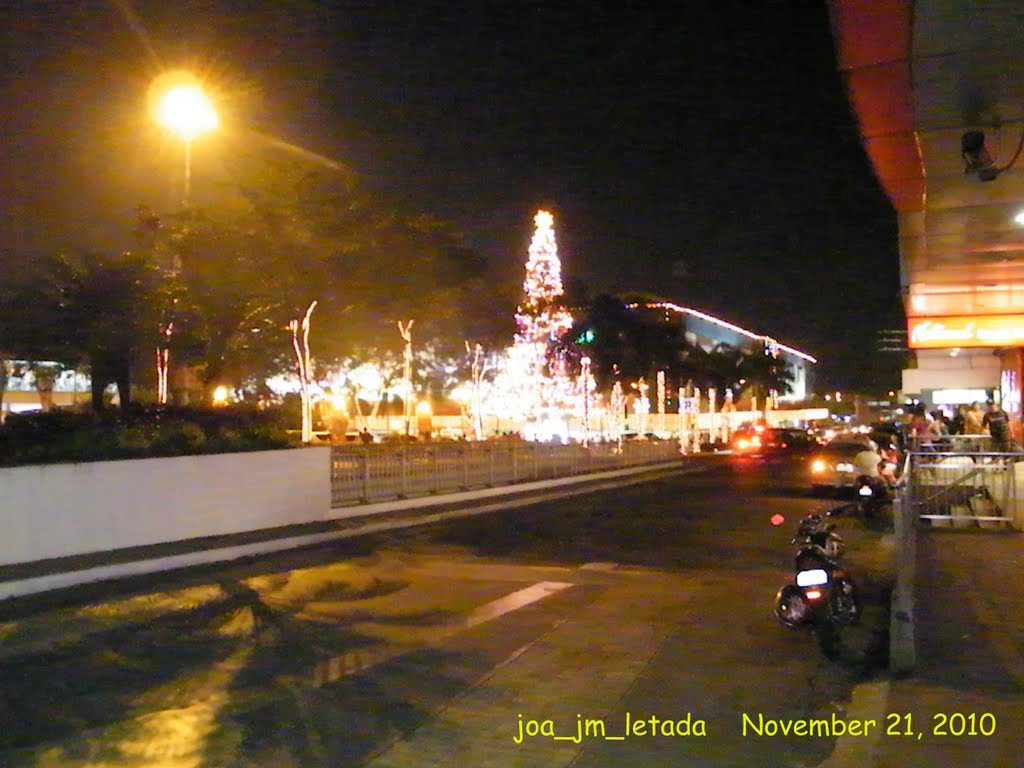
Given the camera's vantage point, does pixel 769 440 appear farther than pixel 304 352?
Yes

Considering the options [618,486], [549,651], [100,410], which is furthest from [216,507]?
[618,486]

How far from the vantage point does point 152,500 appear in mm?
17141

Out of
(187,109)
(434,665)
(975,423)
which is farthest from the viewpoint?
(975,423)

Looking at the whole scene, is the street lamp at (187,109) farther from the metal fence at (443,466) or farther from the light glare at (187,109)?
the metal fence at (443,466)

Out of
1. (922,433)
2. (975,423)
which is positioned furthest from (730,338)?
(922,433)

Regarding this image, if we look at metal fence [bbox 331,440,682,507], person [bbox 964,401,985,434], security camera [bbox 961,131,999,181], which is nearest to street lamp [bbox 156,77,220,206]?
metal fence [bbox 331,440,682,507]

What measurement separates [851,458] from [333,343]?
18.1 m

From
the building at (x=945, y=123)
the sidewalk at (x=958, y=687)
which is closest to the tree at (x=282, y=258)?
the building at (x=945, y=123)

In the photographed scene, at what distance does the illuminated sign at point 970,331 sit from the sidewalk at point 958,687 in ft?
32.4

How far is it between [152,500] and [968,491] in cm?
1401

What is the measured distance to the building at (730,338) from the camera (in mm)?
110188

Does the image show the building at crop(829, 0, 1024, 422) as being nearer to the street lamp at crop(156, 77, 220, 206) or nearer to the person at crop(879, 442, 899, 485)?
the person at crop(879, 442, 899, 485)

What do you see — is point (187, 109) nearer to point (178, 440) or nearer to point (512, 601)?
point (178, 440)

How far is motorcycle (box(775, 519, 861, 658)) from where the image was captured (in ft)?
33.3
